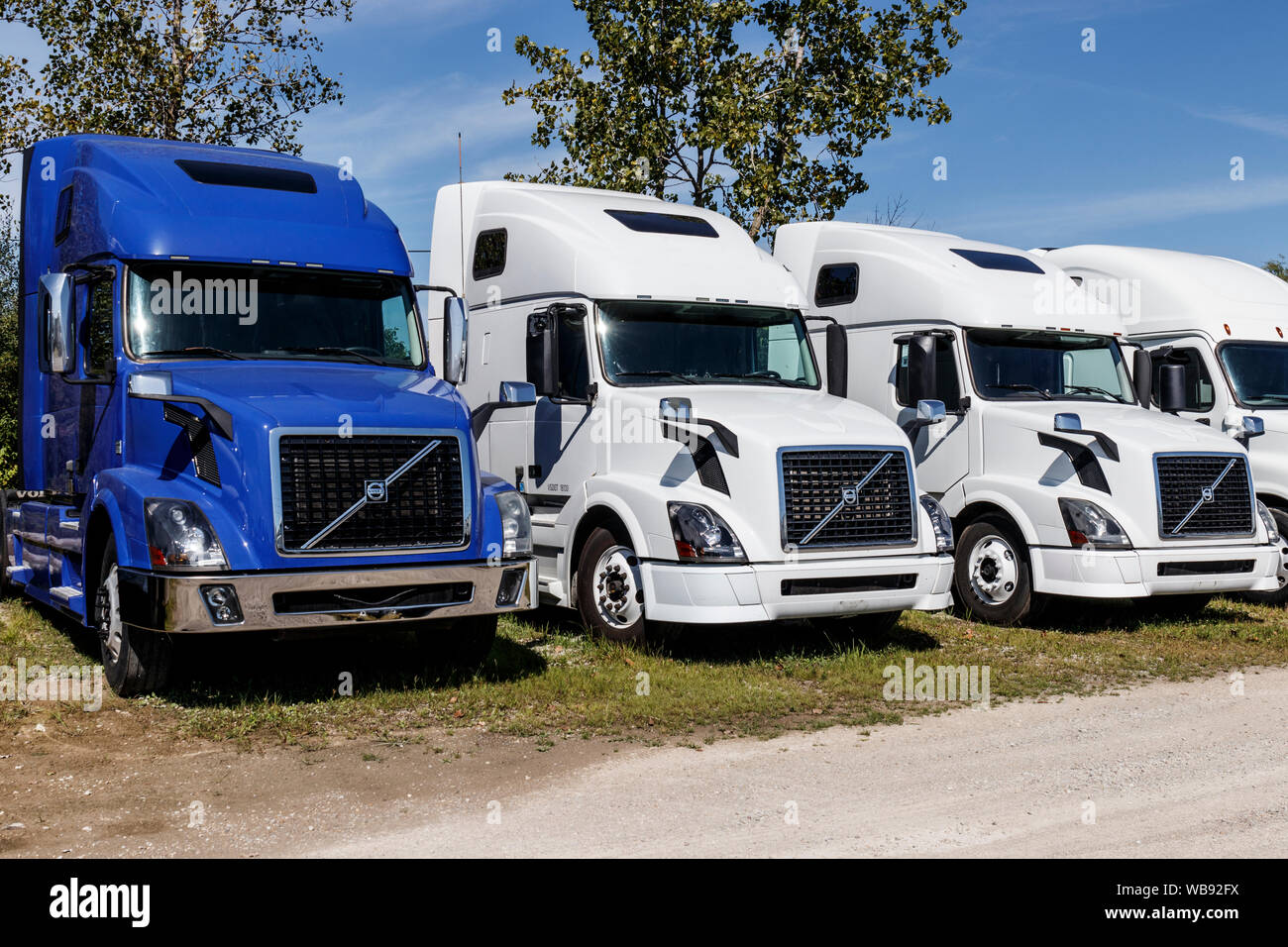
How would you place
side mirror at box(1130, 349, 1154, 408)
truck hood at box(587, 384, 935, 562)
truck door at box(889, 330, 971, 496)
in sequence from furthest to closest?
side mirror at box(1130, 349, 1154, 408), truck door at box(889, 330, 971, 496), truck hood at box(587, 384, 935, 562)

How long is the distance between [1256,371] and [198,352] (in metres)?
10.4

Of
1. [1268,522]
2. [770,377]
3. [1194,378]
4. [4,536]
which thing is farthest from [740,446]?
[4,536]

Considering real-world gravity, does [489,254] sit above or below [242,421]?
above

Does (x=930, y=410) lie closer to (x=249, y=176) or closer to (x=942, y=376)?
(x=942, y=376)

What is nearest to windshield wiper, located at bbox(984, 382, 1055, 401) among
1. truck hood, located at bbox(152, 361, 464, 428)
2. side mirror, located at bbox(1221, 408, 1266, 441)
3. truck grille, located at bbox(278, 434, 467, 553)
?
side mirror, located at bbox(1221, 408, 1266, 441)

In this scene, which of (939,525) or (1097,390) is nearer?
(939,525)

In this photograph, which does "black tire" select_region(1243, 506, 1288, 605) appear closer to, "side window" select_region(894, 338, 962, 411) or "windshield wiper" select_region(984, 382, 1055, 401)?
"windshield wiper" select_region(984, 382, 1055, 401)

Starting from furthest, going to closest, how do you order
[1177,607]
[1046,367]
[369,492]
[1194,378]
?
[1194,378], [1177,607], [1046,367], [369,492]

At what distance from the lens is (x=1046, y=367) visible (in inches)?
495

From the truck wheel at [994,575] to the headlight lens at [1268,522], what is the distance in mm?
2275

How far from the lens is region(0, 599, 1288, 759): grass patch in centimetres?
783

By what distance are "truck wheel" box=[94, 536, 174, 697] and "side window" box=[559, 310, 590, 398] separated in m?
3.84
